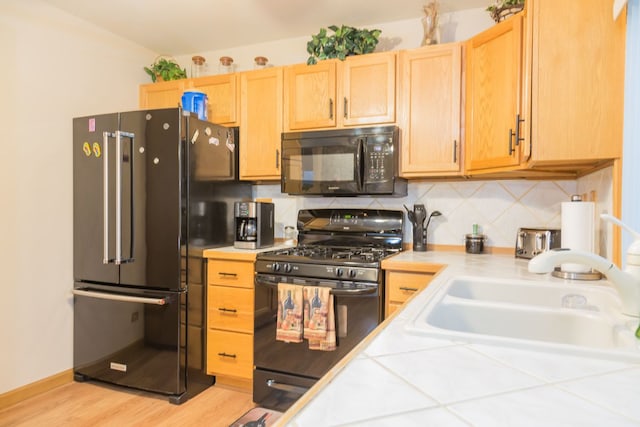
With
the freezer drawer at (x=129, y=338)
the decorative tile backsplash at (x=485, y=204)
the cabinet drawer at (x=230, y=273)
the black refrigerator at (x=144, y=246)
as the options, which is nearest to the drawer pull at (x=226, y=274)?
the cabinet drawer at (x=230, y=273)

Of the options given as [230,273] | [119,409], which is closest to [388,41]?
[230,273]

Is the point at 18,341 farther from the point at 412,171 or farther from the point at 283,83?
the point at 412,171

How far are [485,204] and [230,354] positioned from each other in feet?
6.37

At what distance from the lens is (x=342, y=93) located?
2.46 m

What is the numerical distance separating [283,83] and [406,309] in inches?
82.4

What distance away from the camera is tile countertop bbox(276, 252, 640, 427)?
440 millimetres

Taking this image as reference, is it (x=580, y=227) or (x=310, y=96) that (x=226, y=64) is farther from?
(x=580, y=227)

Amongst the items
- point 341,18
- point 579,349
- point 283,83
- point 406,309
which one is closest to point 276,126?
point 283,83

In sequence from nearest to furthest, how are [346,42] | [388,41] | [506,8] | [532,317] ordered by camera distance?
[532,317] → [506,8] → [346,42] → [388,41]

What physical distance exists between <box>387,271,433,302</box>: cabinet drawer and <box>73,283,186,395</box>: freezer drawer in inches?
51.4

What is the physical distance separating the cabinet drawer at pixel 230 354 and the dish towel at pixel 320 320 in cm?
50

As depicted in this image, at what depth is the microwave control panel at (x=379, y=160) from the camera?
230 cm

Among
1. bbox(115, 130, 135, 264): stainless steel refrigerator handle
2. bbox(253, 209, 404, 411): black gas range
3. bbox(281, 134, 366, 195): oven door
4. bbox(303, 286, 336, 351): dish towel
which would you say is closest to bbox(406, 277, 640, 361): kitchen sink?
bbox(253, 209, 404, 411): black gas range

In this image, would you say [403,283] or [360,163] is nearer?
[403,283]
